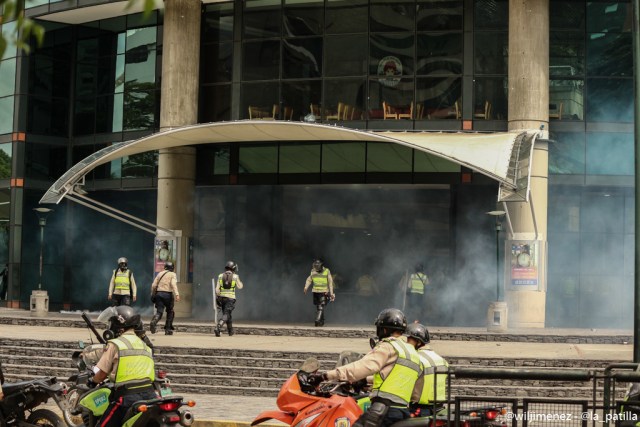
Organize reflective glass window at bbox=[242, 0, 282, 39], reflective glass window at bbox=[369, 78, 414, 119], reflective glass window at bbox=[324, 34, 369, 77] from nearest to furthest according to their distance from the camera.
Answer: reflective glass window at bbox=[369, 78, 414, 119], reflective glass window at bbox=[324, 34, 369, 77], reflective glass window at bbox=[242, 0, 282, 39]

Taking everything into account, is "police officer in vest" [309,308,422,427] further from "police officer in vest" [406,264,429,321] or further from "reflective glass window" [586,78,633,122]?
"reflective glass window" [586,78,633,122]

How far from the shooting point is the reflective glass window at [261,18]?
111 feet

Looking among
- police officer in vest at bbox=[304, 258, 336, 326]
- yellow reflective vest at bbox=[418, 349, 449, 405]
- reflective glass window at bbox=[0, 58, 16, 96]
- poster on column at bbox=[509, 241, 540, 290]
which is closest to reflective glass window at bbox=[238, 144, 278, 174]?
police officer in vest at bbox=[304, 258, 336, 326]

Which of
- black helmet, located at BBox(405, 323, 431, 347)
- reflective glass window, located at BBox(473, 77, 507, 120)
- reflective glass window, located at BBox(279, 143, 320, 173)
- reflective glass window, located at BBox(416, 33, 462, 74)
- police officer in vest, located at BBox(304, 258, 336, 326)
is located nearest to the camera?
black helmet, located at BBox(405, 323, 431, 347)

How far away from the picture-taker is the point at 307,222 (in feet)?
114

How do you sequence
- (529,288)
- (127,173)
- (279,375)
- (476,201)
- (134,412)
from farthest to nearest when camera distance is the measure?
(127,173)
(476,201)
(529,288)
(279,375)
(134,412)

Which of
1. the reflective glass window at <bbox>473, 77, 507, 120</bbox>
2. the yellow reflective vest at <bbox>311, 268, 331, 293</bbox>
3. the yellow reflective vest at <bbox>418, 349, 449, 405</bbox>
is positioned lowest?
the yellow reflective vest at <bbox>418, 349, 449, 405</bbox>

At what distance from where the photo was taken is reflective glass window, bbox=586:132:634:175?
32.1m

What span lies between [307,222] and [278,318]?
2.91 meters

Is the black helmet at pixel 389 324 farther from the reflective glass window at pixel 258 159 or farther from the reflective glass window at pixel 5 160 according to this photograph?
the reflective glass window at pixel 5 160

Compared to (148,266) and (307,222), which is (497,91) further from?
(148,266)

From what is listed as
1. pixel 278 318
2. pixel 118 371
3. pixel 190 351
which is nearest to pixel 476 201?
pixel 278 318

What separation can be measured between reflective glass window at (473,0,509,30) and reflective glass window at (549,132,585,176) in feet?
11.0

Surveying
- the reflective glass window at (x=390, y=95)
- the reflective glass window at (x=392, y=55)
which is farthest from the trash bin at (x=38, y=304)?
the reflective glass window at (x=392, y=55)
